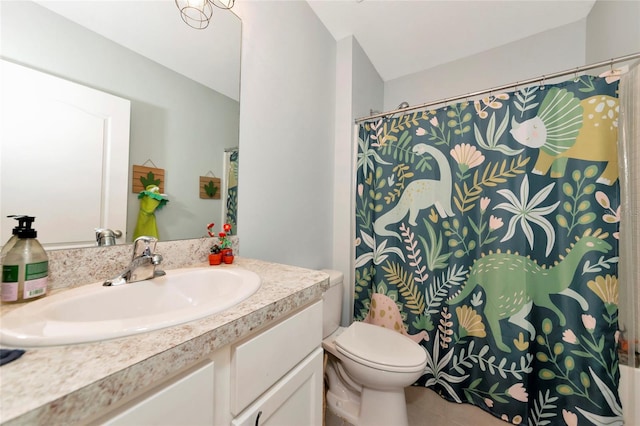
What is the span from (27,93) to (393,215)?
5.06ft

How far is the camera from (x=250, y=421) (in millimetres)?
517

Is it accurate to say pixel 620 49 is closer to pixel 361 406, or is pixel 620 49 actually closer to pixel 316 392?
pixel 316 392

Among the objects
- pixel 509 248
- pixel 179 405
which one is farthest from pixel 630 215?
pixel 179 405

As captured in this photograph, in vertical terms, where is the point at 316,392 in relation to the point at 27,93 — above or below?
below

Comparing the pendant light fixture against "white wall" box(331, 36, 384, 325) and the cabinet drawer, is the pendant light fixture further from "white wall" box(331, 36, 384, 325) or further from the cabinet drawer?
the cabinet drawer

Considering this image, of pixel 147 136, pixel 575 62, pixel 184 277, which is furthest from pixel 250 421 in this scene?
pixel 575 62

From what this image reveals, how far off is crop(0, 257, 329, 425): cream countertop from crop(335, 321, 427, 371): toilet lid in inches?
30.9

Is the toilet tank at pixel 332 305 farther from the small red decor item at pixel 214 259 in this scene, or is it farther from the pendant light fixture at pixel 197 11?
the pendant light fixture at pixel 197 11

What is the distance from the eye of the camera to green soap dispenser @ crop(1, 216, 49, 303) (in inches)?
19.6

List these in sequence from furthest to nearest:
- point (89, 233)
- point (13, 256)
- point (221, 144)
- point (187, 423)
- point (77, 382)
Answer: point (221, 144) → point (89, 233) → point (13, 256) → point (187, 423) → point (77, 382)

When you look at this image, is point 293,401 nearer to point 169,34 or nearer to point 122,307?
point 122,307

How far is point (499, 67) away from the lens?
180cm

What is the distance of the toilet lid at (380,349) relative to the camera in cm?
106

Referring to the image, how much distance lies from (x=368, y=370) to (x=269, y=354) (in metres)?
0.72
